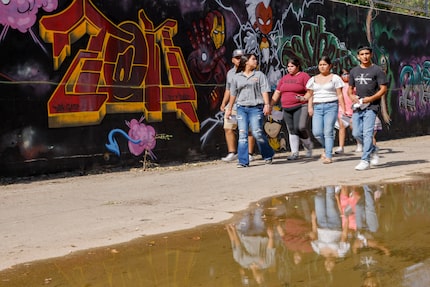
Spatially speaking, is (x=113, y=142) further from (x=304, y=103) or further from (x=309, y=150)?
(x=309, y=150)

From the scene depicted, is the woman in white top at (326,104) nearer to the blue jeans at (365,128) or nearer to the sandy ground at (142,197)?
the sandy ground at (142,197)

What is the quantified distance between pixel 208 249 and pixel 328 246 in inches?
37.2

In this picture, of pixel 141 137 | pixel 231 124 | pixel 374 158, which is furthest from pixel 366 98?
pixel 141 137

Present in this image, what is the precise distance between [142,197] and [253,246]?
287 cm

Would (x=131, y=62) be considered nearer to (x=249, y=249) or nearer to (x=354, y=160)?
(x=354, y=160)

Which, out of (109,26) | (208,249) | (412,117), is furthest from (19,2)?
(412,117)

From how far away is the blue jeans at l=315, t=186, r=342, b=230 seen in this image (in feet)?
20.1

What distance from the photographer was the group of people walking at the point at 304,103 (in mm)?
9953

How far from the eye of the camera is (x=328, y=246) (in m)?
5.27

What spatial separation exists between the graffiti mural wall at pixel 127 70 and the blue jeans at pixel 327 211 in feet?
12.7

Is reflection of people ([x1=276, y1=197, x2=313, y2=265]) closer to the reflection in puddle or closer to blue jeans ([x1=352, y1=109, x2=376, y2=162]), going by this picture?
the reflection in puddle

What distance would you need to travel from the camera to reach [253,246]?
5375 mm

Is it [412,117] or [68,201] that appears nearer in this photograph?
[68,201]

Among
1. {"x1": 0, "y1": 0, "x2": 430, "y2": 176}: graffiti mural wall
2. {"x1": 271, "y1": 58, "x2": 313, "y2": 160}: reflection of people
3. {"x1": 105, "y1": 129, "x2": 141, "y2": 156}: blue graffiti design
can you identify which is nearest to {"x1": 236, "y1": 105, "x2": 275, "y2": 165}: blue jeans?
{"x1": 271, "y1": 58, "x2": 313, "y2": 160}: reflection of people
